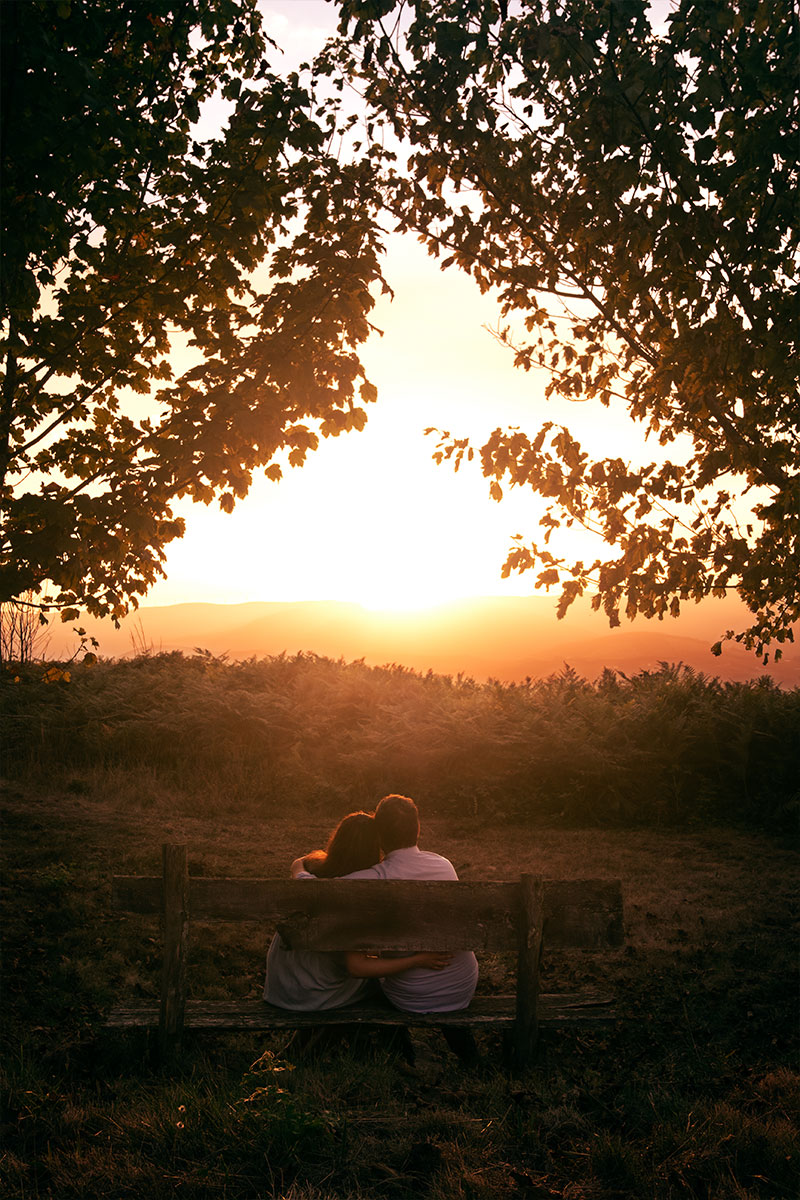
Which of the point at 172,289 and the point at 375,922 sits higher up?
the point at 172,289

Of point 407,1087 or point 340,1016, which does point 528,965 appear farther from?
point 340,1016

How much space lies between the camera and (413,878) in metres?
5.42

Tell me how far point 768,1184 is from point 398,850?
2.67 m

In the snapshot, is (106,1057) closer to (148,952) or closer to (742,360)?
(148,952)

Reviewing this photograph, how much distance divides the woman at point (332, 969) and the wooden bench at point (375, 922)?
115 millimetres

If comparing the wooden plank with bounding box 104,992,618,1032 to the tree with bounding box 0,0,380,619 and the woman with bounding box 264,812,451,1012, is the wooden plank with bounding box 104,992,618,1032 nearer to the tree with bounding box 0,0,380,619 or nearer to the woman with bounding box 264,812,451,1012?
the woman with bounding box 264,812,451,1012

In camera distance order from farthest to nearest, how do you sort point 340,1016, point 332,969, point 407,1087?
1. point 332,969
2. point 340,1016
3. point 407,1087

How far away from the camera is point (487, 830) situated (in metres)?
13.2

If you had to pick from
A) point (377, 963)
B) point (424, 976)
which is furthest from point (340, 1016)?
point (424, 976)

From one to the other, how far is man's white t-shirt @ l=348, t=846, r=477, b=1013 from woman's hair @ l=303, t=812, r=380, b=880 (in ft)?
0.23

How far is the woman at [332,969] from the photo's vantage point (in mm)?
5230

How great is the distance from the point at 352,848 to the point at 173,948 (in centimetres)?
128

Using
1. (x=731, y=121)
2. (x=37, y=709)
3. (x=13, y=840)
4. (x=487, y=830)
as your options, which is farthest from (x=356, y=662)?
(x=731, y=121)

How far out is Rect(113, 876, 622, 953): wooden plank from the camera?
4980 mm
